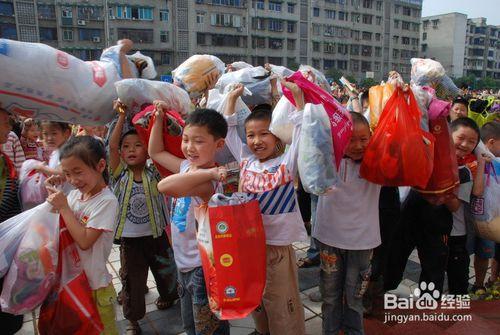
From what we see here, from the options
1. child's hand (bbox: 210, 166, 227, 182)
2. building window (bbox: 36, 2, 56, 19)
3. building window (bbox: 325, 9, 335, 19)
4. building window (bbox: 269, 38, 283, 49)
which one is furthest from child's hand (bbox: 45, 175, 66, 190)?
building window (bbox: 325, 9, 335, 19)

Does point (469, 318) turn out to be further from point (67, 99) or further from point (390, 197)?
point (67, 99)

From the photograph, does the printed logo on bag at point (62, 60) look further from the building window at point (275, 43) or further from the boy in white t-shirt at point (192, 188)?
the building window at point (275, 43)

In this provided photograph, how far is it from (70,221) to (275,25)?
45166 millimetres

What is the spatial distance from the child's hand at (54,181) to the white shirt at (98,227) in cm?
17

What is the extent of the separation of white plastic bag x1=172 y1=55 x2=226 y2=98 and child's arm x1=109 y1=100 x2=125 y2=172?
2.44 feet

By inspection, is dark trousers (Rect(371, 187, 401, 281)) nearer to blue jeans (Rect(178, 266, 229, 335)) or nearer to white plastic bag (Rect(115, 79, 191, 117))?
blue jeans (Rect(178, 266, 229, 335))

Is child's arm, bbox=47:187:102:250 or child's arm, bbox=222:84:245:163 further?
child's arm, bbox=222:84:245:163

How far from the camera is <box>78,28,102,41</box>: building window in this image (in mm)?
34656

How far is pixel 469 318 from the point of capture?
113 inches

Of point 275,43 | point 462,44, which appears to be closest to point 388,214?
point 275,43

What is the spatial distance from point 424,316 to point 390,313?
0.26 m

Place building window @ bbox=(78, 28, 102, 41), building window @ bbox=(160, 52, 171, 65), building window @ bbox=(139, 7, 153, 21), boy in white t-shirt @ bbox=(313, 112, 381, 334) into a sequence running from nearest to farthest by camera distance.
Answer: boy in white t-shirt @ bbox=(313, 112, 381, 334) < building window @ bbox=(78, 28, 102, 41) < building window @ bbox=(139, 7, 153, 21) < building window @ bbox=(160, 52, 171, 65)

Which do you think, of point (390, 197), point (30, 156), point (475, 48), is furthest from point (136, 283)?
point (475, 48)

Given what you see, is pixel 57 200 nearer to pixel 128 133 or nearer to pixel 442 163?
pixel 128 133
